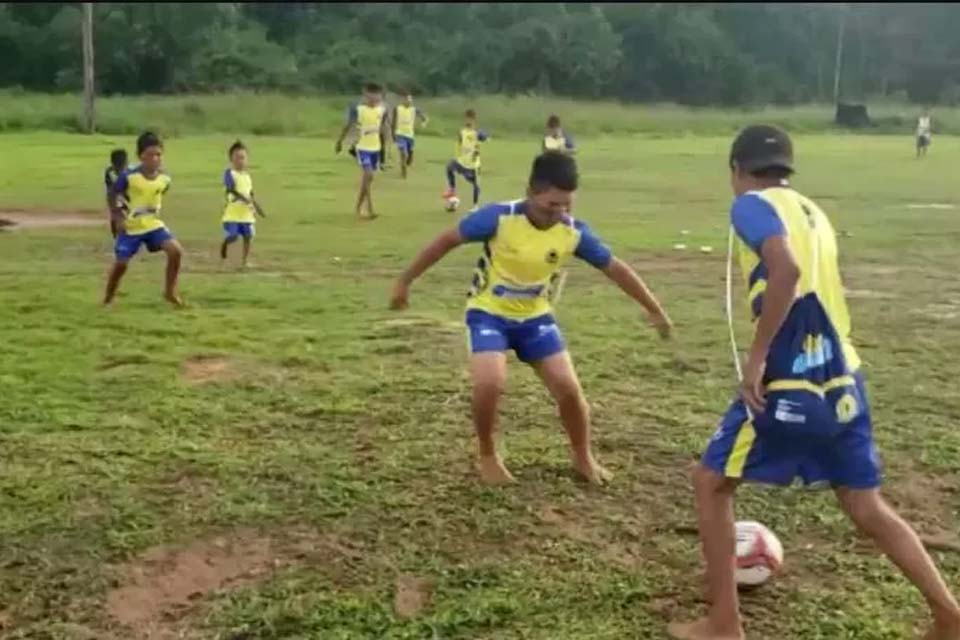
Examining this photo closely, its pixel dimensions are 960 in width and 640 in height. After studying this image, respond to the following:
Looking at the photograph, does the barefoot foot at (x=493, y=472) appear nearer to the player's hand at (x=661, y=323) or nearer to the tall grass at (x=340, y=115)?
the player's hand at (x=661, y=323)

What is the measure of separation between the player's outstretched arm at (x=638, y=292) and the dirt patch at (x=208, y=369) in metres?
3.14

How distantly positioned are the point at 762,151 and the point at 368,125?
15461 millimetres

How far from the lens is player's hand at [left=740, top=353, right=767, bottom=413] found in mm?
4414

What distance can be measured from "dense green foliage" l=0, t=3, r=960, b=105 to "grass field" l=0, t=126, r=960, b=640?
2210 centimetres

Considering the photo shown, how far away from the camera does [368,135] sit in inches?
A: 768

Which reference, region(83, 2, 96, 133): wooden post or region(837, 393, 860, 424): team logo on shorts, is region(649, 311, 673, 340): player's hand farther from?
region(83, 2, 96, 133): wooden post

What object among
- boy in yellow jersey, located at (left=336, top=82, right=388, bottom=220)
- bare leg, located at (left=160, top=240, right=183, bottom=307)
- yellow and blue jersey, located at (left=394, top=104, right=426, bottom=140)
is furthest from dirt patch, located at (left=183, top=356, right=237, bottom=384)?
yellow and blue jersey, located at (left=394, top=104, right=426, bottom=140)

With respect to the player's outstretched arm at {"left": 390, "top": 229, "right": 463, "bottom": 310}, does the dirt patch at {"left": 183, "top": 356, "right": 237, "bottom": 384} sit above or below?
below

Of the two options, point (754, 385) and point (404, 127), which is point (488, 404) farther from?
point (404, 127)

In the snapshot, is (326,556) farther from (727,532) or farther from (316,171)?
(316,171)

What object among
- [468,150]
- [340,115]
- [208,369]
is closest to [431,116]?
[340,115]

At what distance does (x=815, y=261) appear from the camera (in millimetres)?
4434

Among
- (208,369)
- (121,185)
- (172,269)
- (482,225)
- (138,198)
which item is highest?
(482,225)

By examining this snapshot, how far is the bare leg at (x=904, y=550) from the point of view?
15.0 feet
